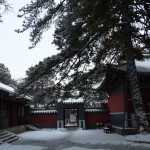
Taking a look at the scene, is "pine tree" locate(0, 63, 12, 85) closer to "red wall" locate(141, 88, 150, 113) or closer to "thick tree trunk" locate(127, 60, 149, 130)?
"red wall" locate(141, 88, 150, 113)

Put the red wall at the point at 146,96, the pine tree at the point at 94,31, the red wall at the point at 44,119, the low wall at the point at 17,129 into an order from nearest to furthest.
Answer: the pine tree at the point at 94,31 < the red wall at the point at 146,96 < the low wall at the point at 17,129 < the red wall at the point at 44,119

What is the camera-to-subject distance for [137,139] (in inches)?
494

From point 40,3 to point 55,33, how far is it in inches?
131

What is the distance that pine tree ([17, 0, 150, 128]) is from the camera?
34.3 ft

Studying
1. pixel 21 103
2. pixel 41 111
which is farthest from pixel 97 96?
pixel 21 103

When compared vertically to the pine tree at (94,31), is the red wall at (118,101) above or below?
below

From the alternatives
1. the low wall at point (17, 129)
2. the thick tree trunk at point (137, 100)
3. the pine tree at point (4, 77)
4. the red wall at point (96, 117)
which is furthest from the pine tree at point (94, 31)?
the pine tree at point (4, 77)

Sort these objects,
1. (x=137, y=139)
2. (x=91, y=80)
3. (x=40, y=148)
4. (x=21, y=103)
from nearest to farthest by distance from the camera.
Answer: (x=40, y=148) → (x=137, y=139) → (x=91, y=80) → (x=21, y=103)

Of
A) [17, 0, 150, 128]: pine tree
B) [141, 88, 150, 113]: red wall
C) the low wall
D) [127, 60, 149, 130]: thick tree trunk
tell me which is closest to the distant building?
the low wall

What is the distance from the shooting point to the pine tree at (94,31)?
34.3 feet

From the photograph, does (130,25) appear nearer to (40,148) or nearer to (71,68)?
(71,68)

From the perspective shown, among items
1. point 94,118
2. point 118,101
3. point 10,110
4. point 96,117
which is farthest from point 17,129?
point 96,117

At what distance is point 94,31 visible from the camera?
36.9ft

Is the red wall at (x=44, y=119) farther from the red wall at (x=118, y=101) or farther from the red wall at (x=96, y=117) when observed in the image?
the red wall at (x=118, y=101)
